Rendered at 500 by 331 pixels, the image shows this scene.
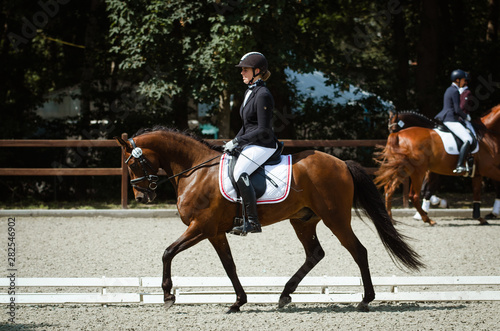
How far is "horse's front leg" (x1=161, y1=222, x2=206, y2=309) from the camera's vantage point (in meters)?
5.24

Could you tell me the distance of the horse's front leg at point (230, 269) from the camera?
212 inches

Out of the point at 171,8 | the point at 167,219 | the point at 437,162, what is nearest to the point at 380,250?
the point at 437,162

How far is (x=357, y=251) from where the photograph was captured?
550cm

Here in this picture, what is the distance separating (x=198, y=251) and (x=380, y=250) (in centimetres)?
268

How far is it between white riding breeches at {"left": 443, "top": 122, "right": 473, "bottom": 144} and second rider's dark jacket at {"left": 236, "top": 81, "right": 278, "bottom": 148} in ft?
21.3

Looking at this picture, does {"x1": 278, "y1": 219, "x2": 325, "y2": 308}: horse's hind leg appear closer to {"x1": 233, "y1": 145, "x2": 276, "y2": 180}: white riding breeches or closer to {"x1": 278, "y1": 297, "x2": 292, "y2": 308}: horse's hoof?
{"x1": 278, "y1": 297, "x2": 292, "y2": 308}: horse's hoof

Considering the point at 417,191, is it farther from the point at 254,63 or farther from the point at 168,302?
the point at 168,302

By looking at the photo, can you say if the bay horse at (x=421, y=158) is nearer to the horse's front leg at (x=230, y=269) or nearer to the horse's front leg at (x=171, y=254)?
the horse's front leg at (x=230, y=269)

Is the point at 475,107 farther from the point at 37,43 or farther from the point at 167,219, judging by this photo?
the point at 37,43

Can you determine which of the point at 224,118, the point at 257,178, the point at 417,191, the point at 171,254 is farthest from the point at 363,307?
the point at 224,118

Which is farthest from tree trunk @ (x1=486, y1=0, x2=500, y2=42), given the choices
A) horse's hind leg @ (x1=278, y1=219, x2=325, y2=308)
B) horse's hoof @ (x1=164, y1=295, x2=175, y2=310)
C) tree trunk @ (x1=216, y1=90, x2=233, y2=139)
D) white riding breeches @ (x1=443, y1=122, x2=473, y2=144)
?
horse's hoof @ (x1=164, y1=295, x2=175, y2=310)

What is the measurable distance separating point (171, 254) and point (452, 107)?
294 inches

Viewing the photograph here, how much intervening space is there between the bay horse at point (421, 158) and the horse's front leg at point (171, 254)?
594cm

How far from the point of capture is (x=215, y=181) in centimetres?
550
